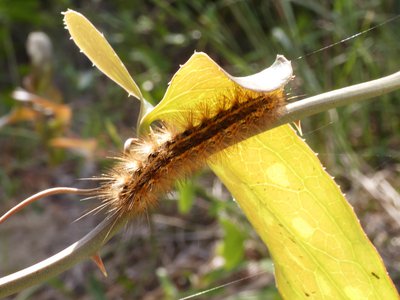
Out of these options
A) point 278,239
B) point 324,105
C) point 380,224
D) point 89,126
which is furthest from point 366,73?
point 324,105

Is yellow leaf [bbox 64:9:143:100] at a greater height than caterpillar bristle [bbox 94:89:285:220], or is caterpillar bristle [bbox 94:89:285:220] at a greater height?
yellow leaf [bbox 64:9:143:100]

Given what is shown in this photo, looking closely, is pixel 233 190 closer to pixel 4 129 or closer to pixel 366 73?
pixel 366 73

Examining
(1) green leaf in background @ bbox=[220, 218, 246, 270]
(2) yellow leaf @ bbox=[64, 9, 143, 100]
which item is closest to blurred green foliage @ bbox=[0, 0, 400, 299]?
(1) green leaf in background @ bbox=[220, 218, 246, 270]

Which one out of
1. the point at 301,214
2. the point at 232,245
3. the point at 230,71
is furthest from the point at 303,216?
the point at 230,71

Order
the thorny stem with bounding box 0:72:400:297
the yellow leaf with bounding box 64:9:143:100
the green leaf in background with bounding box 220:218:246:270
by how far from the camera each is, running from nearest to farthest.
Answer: the thorny stem with bounding box 0:72:400:297
the yellow leaf with bounding box 64:9:143:100
the green leaf in background with bounding box 220:218:246:270

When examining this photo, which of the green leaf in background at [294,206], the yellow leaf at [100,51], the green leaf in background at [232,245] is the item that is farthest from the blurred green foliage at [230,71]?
the yellow leaf at [100,51]

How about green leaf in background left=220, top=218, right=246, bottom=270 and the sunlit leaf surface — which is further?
green leaf in background left=220, top=218, right=246, bottom=270

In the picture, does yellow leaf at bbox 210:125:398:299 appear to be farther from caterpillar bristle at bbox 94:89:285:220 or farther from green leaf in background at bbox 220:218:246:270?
green leaf in background at bbox 220:218:246:270
